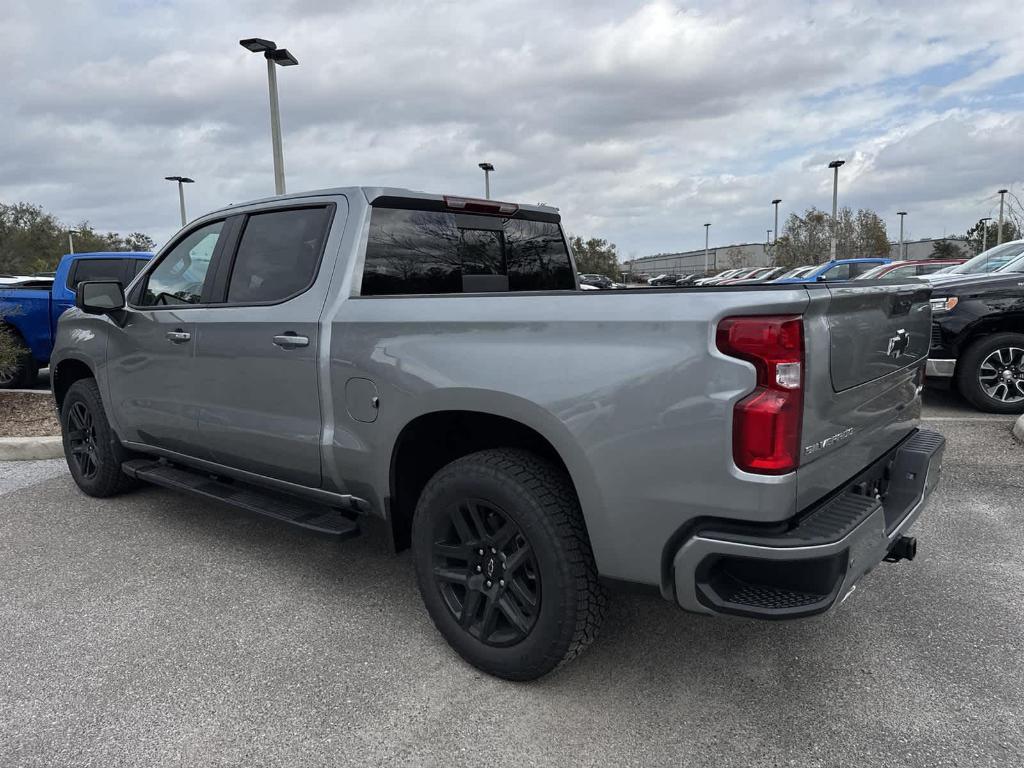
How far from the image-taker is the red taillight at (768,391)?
2135 mm

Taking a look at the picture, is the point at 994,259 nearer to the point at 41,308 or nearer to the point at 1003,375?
the point at 1003,375

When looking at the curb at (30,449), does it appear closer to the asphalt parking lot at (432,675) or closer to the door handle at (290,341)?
the asphalt parking lot at (432,675)

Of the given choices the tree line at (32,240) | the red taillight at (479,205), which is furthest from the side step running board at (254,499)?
the tree line at (32,240)

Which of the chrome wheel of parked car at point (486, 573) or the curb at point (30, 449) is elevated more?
the chrome wheel of parked car at point (486, 573)

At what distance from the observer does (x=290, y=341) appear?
3.35m

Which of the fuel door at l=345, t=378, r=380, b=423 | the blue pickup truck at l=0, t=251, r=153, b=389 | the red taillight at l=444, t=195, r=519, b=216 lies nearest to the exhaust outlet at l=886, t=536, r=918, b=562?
the fuel door at l=345, t=378, r=380, b=423

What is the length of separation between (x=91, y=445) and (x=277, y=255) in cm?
246

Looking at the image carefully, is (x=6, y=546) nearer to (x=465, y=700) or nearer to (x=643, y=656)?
(x=465, y=700)

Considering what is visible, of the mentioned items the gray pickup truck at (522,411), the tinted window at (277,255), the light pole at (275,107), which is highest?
the light pole at (275,107)

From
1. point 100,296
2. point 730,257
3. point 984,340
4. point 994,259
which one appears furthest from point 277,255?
point 730,257

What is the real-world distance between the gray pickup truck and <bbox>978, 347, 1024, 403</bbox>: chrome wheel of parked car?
183 inches

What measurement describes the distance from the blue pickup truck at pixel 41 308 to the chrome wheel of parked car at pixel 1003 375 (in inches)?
374

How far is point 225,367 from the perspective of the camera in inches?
146

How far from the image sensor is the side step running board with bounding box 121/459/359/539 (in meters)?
3.31
